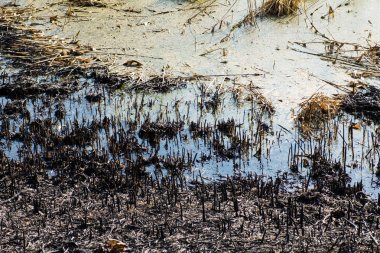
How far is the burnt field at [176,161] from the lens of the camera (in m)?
3.56

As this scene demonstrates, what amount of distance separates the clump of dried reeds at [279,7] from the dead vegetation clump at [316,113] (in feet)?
6.97

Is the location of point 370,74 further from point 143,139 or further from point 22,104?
point 22,104

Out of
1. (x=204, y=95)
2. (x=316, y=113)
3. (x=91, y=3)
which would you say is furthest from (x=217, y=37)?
(x=316, y=113)

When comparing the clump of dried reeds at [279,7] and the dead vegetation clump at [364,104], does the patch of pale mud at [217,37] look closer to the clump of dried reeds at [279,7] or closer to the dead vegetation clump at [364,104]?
the clump of dried reeds at [279,7]

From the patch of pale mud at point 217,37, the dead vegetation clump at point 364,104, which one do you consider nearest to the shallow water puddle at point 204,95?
the patch of pale mud at point 217,37

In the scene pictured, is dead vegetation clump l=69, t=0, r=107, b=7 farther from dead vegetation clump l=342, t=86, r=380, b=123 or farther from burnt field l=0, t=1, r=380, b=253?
dead vegetation clump l=342, t=86, r=380, b=123

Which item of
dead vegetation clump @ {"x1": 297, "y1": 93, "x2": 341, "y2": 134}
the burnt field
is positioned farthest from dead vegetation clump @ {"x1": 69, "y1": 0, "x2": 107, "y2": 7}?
dead vegetation clump @ {"x1": 297, "y1": 93, "x2": 341, "y2": 134}

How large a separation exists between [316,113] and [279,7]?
230 cm

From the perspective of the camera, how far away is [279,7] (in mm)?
6977

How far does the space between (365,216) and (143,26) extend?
3.81 meters

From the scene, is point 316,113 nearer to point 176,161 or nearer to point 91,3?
point 176,161

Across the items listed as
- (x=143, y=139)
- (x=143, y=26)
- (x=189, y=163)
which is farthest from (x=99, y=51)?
(x=189, y=163)

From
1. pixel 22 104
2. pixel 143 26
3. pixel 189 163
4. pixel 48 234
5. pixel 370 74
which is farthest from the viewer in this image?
pixel 143 26

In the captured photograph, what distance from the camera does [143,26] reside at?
6.85m
